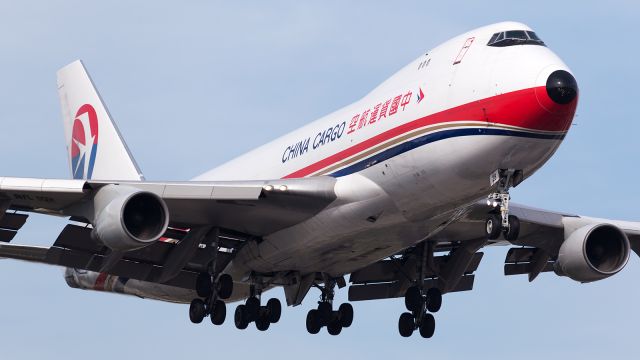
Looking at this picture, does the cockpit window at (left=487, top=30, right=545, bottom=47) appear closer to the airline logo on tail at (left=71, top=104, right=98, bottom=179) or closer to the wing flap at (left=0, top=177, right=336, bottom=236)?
the wing flap at (left=0, top=177, right=336, bottom=236)

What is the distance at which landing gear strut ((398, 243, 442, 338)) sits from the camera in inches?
1580

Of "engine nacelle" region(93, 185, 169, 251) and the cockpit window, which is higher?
the cockpit window

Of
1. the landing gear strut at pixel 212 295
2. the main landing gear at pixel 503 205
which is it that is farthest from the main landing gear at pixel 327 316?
the main landing gear at pixel 503 205

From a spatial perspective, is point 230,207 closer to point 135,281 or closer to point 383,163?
point 383,163

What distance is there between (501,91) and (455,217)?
4.74 meters

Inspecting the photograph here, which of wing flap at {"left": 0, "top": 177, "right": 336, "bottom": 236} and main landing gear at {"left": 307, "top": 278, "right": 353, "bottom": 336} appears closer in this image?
wing flap at {"left": 0, "top": 177, "right": 336, "bottom": 236}

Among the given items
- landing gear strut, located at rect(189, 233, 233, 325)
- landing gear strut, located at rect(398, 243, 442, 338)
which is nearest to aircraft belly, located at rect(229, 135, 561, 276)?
landing gear strut, located at rect(189, 233, 233, 325)

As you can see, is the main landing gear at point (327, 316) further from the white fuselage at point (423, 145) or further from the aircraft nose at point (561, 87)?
the aircraft nose at point (561, 87)

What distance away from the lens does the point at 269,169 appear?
127 feet

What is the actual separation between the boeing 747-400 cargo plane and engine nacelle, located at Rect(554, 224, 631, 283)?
42mm

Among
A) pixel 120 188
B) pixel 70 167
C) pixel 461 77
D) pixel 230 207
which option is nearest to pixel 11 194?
pixel 120 188

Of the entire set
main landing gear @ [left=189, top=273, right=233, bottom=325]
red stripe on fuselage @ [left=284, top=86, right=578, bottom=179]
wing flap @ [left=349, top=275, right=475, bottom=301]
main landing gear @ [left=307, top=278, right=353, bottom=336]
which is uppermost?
red stripe on fuselage @ [left=284, top=86, right=578, bottom=179]

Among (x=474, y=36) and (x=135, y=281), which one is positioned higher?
(x=474, y=36)

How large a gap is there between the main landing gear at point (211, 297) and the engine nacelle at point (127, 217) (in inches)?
196
